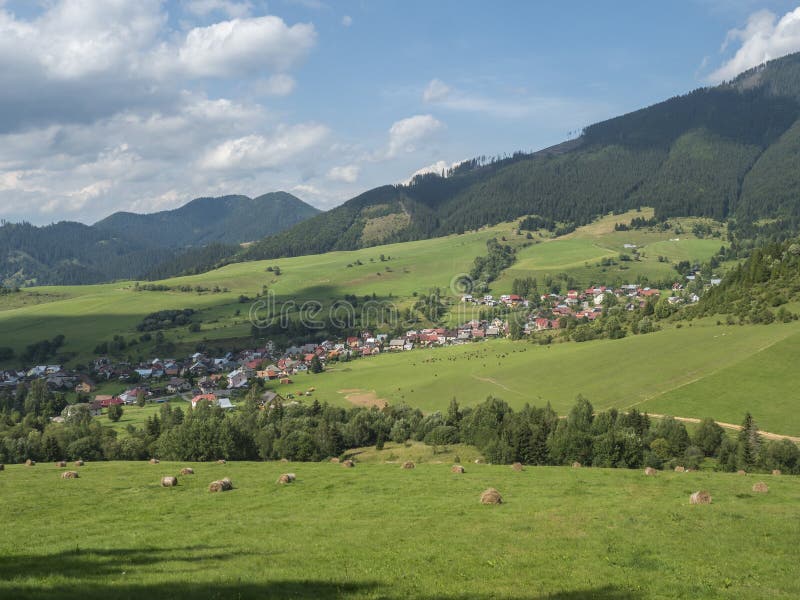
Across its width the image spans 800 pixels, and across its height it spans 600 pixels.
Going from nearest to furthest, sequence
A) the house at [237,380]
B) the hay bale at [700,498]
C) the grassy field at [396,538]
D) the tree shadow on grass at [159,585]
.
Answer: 1. the tree shadow on grass at [159,585]
2. the grassy field at [396,538]
3. the hay bale at [700,498]
4. the house at [237,380]

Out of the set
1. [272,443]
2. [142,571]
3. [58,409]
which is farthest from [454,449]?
[58,409]

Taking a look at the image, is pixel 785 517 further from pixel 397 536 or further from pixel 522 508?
pixel 397 536

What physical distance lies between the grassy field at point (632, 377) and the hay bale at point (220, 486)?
7484 centimetres

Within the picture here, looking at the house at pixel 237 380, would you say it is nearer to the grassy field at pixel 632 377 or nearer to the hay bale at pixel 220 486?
the grassy field at pixel 632 377

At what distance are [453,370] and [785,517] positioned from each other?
369 feet

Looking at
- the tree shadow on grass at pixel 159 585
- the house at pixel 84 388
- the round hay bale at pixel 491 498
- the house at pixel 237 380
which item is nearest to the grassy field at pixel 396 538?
the tree shadow on grass at pixel 159 585

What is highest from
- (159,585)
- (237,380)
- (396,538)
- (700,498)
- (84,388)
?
(159,585)

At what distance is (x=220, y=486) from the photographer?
28.1 metres

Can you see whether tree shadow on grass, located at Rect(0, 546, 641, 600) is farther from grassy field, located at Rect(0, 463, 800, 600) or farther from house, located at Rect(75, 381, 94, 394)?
house, located at Rect(75, 381, 94, 394)

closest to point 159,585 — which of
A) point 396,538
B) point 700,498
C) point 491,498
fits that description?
point 396,538

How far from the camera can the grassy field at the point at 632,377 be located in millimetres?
85812

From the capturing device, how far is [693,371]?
97.5m

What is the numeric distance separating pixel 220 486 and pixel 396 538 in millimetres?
12158

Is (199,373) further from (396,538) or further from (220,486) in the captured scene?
(396,538)
